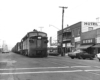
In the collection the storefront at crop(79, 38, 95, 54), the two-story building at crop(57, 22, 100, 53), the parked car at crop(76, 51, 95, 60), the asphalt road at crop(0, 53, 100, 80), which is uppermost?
the two-story building at crop(57, 22, 100, 53)

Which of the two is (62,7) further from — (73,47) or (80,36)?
(73,47)

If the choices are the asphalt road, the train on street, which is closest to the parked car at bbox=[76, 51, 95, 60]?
the train on street

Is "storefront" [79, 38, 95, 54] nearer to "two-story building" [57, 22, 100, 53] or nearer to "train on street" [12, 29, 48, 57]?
"two-story building" [57, 22, 100, 53]

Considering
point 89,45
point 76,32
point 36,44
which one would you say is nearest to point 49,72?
point 36,44

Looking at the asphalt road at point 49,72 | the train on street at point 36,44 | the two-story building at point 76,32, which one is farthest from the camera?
the two-story building at point 76,32

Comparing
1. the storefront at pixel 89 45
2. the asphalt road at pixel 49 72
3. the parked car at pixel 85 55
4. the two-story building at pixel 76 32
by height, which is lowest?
the asphalt road at pixel 49 72

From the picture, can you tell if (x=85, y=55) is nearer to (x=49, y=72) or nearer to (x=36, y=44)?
(x=36, y=44)

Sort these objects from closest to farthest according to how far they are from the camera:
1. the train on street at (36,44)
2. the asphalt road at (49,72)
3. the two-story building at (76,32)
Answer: the asphalt road at (49,72) → the train on street at (36,44) → the two-story building at (76,32)

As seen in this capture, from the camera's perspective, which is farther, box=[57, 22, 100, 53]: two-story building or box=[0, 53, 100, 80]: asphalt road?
box=[57, 22, 100, 53]: two-story building

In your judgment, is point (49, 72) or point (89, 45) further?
point (89, 45)

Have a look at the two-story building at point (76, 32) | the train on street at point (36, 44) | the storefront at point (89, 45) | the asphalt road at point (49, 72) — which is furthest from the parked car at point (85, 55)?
the two-story building at point (76, 32)

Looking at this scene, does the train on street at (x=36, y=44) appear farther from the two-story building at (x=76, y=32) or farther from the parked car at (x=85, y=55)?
the two-story building at (x=76, y=32)

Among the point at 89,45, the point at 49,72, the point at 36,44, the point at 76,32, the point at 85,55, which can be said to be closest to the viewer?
the point at 49,72

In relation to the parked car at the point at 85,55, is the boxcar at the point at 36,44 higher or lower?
higher
